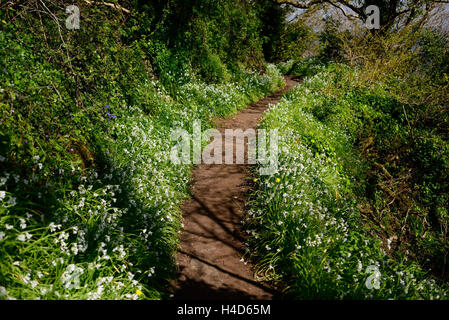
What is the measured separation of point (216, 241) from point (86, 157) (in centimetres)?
239

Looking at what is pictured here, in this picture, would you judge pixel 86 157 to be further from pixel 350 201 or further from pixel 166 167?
pixel 350 201

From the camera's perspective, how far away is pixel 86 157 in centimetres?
446

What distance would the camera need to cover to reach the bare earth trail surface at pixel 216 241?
137 inches

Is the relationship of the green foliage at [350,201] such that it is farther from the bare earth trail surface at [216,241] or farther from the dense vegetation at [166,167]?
the bare earth trail surface at [216,241]

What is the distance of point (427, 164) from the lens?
879 cm

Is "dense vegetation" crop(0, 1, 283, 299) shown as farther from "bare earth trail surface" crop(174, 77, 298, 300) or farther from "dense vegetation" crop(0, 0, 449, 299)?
"bare earth trail surface" crop(174, 77, 298, 300)

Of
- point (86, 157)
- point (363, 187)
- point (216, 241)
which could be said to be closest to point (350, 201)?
point (363, 187)

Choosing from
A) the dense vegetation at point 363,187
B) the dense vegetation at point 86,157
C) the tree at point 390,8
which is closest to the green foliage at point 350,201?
the dense vegetation at point 363,187

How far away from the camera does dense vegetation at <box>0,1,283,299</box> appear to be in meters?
2.66

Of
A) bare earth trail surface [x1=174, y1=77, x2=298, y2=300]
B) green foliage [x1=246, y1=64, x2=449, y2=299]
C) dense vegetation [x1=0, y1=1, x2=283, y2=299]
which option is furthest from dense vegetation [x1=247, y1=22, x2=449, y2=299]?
dense vegetation [x1=0, y1=1, x2=283, y2=299]

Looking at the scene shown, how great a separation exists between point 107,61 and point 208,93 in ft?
14.7

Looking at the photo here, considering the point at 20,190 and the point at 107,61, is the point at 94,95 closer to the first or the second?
the point at 107,61

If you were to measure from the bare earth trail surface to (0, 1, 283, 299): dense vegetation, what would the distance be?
232 mm
